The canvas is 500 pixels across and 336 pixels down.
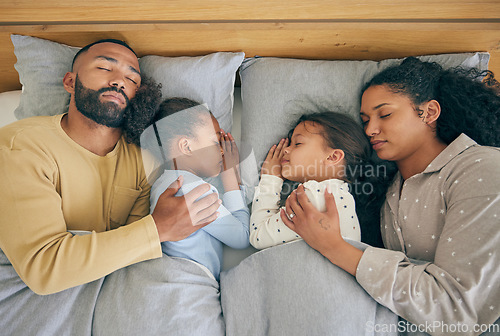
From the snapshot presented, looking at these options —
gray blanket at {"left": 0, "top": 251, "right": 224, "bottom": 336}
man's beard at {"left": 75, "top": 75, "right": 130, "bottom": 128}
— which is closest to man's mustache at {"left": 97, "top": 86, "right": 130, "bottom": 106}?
man's beard at {"left": 75, "top": 75, "right": 130, "bottom": 128}

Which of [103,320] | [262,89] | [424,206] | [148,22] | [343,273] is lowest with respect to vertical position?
[103,320]

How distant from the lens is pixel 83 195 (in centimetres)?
117

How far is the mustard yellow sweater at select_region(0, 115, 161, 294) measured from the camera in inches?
39.1

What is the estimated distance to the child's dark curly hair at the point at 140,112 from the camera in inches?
50.8

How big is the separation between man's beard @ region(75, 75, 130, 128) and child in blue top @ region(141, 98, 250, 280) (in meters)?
0.14

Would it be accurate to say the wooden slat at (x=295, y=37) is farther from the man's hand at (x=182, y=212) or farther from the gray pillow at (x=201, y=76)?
the man's hand at (x=182, y=212)

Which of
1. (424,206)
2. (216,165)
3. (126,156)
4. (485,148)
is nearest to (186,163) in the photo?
(216,165)

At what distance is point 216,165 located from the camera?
1.37 m

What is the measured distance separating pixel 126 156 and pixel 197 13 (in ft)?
2.14

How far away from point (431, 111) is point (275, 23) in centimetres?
69

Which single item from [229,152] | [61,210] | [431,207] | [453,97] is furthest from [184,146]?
[453,97]

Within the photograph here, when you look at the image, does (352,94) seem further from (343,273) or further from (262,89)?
(343,273)

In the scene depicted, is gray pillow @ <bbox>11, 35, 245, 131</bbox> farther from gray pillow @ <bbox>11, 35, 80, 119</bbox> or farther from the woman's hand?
the woman's hand

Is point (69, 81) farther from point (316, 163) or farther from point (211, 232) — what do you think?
point (316, 163)
